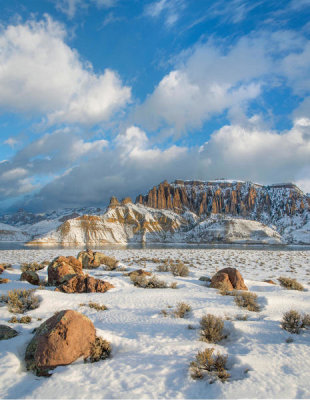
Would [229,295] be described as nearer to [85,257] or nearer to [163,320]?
[163,320]

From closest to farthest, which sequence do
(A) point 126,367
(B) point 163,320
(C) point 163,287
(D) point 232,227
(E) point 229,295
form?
(A) point 126,367
(B) point 163,320
(E) point 229,295
(C) point 163,287
(D) point 232,227

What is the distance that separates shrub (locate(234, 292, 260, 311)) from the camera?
7.57m

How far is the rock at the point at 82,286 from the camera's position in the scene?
9.33 metres

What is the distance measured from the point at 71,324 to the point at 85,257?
503 inches

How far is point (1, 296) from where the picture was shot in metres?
7.98

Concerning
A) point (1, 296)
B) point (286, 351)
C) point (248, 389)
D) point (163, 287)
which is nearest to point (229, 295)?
point (163, 287)

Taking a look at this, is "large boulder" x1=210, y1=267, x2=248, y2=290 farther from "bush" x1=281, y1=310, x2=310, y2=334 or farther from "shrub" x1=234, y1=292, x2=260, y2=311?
"bush" x1=281, y1=310, x2=310, y2=334

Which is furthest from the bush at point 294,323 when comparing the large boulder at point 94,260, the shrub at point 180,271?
the large boulder at point 94,260

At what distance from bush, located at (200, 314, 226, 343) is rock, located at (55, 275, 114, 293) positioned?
521cm

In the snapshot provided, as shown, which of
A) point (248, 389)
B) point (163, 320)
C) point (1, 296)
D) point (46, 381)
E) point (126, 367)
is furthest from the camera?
point (1, 296)

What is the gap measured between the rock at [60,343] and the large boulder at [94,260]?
1128 cm

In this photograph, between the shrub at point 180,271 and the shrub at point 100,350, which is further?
the shrub at point 180,271

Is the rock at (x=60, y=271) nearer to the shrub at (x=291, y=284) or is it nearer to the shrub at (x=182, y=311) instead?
the shrub at (x=182, y=311)

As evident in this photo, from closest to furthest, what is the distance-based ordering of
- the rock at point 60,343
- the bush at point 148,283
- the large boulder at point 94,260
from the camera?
the rock at point 60,343, the bush at point 148,283, the large boulder at point 94,260
